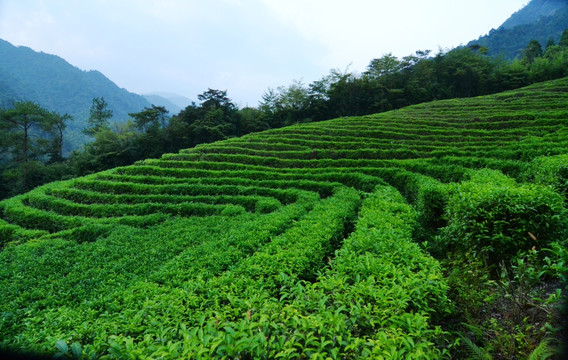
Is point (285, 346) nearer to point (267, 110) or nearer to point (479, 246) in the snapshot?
point (479, 246)

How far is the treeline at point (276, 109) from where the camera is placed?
3856 cm

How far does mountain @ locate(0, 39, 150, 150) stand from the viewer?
251ft

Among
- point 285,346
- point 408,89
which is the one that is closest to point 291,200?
point 285,346

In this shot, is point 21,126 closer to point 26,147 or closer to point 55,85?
point 26,147

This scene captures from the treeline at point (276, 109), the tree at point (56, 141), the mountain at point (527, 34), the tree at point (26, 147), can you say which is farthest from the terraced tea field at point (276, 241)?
the mountain at point (527, 34)

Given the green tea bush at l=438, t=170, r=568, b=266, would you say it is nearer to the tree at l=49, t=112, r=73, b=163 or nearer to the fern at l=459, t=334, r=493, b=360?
the fern at l=459, t=334, r=493, b=360

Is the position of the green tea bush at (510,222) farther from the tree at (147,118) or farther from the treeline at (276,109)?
the tree at (147,118)

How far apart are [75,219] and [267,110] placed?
3841 cm

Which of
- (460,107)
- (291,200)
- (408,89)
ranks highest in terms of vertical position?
(408,89)

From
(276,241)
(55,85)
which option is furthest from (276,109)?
(55,85)

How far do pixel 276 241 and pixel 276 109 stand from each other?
42.6 meters

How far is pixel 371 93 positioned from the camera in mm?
43531

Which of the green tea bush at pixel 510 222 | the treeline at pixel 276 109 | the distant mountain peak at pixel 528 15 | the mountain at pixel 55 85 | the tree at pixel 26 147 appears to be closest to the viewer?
the green tea bush at pixel 510 222

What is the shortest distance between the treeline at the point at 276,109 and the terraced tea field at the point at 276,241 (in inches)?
871
